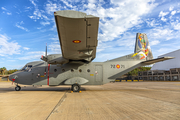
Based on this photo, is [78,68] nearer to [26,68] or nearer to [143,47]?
[26,68]

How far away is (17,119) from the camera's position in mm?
3447

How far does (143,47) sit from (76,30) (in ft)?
31.3

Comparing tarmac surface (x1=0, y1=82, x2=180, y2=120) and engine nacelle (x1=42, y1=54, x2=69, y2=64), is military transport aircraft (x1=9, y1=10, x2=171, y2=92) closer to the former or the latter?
engine nacelle (x1=42, y1=54, x2=69, y2=64)

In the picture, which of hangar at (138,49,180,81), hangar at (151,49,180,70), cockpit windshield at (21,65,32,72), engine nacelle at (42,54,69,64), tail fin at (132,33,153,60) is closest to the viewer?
engine nacelle at (42,54,69,64)

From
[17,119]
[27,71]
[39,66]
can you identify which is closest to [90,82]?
[39,66]

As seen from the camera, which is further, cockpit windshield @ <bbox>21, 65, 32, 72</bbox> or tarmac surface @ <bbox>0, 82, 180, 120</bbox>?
cockpit windshield @ <bbox>21, 65, 32, 72</bbox>

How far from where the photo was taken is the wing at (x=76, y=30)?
455 centimetres

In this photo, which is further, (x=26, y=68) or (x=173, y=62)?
(x=173, y=62)

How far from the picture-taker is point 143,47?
40.5 feet

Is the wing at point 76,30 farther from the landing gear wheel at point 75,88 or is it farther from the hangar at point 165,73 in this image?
the hangar at point 165,73

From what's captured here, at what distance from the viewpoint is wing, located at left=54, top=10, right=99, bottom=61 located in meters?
4.55

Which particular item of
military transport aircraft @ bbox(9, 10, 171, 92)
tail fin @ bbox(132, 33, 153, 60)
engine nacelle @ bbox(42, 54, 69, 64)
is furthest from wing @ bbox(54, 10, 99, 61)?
→ tail fin @ bbox(132, 33, 153, 60)

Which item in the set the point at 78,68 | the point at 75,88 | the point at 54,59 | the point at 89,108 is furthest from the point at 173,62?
the point at 89,108

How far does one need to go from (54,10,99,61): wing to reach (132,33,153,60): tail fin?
6.70 meters
